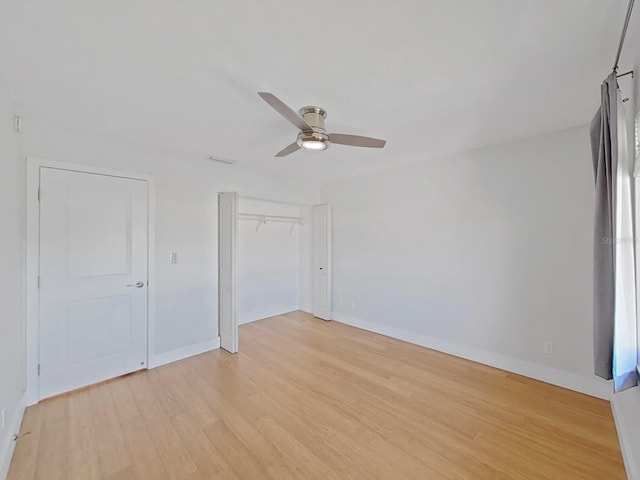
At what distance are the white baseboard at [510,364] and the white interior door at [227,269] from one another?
216 cm

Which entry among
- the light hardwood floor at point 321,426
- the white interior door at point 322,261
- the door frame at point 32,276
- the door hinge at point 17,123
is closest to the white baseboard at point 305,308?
the white interior door at point 322,261

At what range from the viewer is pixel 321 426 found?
2.18m

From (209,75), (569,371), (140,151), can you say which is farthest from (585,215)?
(140,151)

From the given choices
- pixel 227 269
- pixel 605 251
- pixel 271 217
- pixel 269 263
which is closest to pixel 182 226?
pixel 227 269

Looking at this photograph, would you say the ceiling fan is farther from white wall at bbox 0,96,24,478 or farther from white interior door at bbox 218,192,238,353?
white wall at bbox 0,96,24,478

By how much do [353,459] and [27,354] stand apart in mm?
2968

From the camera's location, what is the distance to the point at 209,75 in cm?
175

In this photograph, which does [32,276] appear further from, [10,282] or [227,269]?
[227,269]

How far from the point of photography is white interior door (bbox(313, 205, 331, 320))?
A: 16.3 ft

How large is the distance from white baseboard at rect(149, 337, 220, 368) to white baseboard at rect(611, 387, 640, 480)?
3939mm

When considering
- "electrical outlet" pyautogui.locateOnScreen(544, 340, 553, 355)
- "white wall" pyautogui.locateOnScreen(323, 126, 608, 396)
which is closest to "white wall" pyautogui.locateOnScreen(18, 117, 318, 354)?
"white wall" pyautogui.locateOnScreen(323, 126, 608, 396)

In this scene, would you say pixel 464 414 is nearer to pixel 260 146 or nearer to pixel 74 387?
pixel 260 146

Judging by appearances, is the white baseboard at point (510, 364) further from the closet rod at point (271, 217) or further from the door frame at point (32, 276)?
the door frame at point (32, 276)

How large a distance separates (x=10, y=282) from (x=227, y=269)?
1.93 meters
